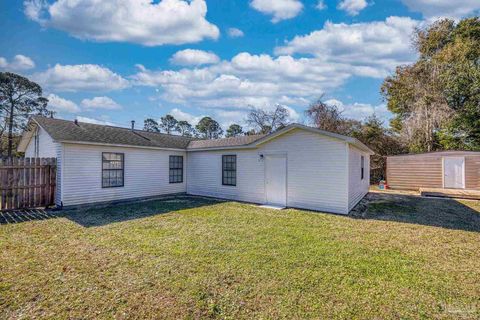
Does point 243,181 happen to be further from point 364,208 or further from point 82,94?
point 82,94

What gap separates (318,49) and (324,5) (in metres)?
2.50

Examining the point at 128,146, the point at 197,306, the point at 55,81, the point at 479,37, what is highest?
the point at 479,37

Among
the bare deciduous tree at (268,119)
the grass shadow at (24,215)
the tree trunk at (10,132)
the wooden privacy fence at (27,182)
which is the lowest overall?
the grass shadow at (24,215)

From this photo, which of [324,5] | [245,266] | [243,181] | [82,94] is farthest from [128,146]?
[82,94]

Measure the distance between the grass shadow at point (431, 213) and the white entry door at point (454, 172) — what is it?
4153 mm

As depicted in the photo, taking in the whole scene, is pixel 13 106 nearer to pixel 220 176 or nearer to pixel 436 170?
pixel 220 176

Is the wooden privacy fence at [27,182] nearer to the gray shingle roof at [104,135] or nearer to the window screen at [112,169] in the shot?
the gray shingle roof at [104,135]

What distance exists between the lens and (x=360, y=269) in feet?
13.5

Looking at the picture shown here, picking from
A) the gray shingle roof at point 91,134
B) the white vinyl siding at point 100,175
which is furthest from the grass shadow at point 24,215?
the gray shingle roof at point 91,134

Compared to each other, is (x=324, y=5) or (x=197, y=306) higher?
(x=324, y=5)

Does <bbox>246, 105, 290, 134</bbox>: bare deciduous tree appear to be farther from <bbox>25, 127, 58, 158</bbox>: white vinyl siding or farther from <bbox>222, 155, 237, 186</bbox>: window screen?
<bbox>25, 127, 58, 158</bbox>: white vinyl siding

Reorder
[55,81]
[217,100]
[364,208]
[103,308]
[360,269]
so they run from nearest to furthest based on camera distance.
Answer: [103,308] → [360,269] → [364,208] → [55,81] → [217,100]

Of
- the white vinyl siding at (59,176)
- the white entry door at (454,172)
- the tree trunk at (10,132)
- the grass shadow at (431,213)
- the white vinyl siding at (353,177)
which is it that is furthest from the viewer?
the tree trunk at (10,132)

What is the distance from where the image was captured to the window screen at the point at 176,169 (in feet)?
42.7
